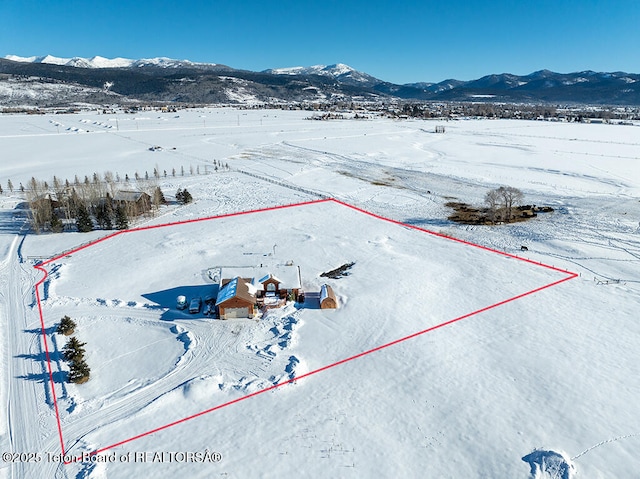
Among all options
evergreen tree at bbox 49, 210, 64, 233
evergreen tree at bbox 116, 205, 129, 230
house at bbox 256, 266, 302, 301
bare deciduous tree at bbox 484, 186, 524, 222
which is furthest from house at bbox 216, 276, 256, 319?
bare deciduous tree at bbox 484, 186, 524, 222

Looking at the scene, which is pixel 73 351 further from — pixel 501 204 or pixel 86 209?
pixel 501 204

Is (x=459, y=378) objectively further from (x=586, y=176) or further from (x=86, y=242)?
(x=586, y=176)

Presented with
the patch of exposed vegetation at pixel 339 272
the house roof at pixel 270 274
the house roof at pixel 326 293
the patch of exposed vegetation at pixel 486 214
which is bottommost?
the patch of exposed vegetation at pixel 339 272

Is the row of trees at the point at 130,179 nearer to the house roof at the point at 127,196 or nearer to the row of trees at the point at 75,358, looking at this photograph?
the house roof at the point at 127,196

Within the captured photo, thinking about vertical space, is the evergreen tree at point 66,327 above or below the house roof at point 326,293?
below

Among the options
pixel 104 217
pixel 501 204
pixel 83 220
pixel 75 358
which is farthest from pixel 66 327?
pixel 501 204

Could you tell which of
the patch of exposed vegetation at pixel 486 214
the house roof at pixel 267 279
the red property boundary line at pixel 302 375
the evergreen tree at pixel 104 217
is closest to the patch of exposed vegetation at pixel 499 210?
the patch of exposed vegetation at pixel 486 214
